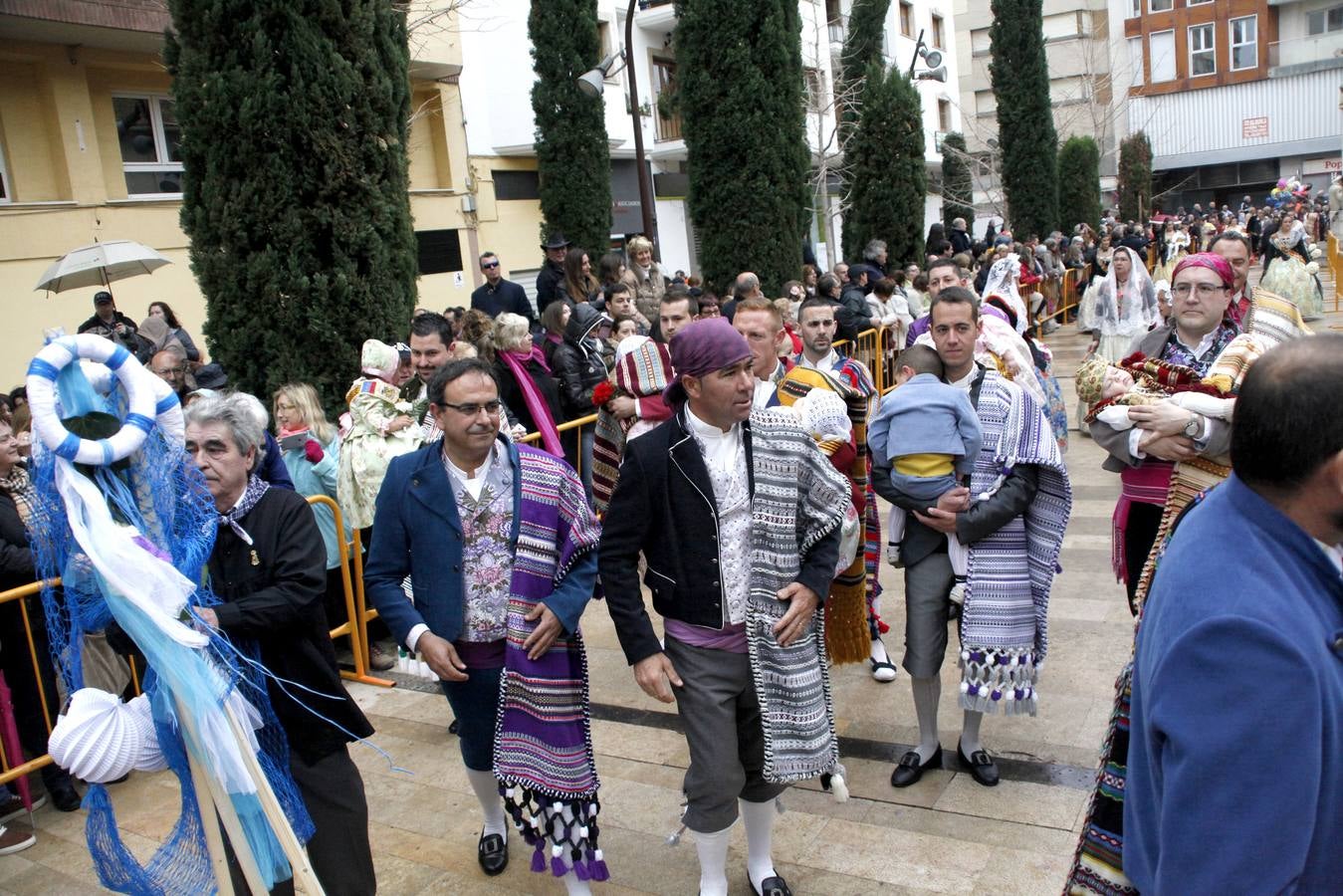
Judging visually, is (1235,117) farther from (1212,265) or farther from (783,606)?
(783,606)

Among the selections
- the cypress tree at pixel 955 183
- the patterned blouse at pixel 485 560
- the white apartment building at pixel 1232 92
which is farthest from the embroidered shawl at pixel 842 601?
the white apartment building at pixel 1232 92

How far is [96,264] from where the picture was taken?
960 cm

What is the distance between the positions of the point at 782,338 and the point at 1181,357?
6.69ft

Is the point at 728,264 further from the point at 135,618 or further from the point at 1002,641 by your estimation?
the point at 135,618

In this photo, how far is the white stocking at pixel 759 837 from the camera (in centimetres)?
358

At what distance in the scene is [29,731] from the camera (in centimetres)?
486

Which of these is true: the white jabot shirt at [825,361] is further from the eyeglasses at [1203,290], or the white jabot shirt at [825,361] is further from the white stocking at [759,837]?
the white stocking at [759,837]

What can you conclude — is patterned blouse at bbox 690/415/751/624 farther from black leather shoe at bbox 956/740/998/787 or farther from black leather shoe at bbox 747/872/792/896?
black leather shoe at bbox 956/740/998/787

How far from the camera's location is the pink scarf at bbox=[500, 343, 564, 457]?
661 cm

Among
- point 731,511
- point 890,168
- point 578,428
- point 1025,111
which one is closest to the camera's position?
point 731,511

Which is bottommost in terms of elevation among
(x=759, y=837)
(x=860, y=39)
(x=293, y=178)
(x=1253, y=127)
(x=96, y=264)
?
(x=759, y=837)

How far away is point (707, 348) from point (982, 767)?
88.0 inches

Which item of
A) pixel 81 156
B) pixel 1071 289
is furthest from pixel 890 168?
pixel 81 156

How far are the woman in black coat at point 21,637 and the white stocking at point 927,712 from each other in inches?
152
